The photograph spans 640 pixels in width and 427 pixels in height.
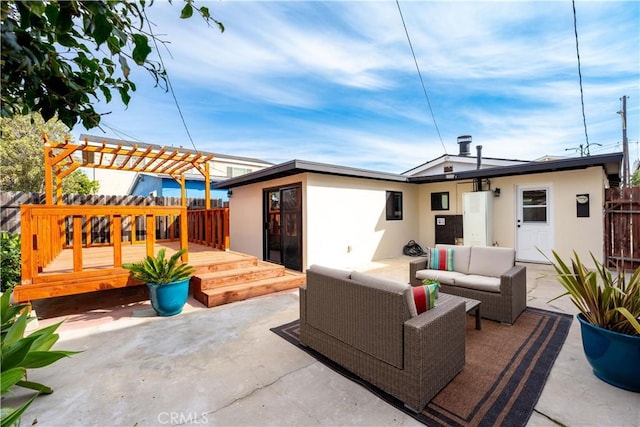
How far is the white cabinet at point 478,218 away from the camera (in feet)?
24.6

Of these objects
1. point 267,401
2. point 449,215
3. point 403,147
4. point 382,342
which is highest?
point 403,147

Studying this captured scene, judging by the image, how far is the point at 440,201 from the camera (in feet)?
28.9

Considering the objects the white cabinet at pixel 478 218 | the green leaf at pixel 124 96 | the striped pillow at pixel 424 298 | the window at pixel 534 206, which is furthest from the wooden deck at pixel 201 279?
the window at pixel 534 206

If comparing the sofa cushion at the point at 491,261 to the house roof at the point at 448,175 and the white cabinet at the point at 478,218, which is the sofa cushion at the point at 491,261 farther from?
the white cabinet at the point at 478,218

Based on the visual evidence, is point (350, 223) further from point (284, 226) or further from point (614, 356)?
point (614, 356)

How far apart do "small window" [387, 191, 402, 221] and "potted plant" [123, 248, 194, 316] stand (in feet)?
19.3

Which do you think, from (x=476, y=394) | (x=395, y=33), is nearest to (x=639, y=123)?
(x=395, y=33)

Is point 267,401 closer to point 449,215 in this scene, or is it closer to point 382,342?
point 382,342

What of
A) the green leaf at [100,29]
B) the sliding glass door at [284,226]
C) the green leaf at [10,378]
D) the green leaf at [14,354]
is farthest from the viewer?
the sliding glass door at [284,226]

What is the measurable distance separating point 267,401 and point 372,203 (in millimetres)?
6227

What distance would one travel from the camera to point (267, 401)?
6.84 ft

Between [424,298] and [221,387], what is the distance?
1.80 m

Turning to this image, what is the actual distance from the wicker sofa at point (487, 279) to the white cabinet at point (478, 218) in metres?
3.78

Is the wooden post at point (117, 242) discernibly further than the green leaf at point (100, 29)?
Yes
